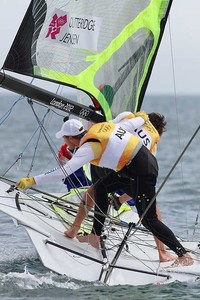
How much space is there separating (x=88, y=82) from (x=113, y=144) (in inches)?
34.6

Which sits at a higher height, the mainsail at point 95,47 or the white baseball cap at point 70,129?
the mainsail at point 95,47

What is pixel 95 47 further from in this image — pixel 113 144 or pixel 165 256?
pixel 165 256

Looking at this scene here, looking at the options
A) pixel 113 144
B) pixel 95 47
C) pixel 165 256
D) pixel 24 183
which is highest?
pixel 95 47

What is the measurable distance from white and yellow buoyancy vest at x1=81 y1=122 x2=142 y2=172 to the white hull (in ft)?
1.96

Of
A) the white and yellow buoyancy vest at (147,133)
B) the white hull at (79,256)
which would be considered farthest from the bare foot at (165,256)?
the white and yellow buoyancy vest at (147,133)

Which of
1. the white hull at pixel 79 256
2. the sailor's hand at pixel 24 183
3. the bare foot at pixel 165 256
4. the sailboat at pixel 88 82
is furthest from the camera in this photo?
the bare foot at pixel 165 256

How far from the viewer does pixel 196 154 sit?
19703 millimetres

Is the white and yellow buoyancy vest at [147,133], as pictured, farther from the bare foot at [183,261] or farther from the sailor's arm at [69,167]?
the bare foot at [183,261]

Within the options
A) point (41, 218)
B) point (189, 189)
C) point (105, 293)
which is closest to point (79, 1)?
point (41, 218)

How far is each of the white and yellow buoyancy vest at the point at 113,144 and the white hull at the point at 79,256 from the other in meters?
0.60

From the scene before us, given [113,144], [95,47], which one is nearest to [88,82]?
[95,47]

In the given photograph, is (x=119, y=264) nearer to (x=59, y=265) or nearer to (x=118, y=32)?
(x=59, y=265)

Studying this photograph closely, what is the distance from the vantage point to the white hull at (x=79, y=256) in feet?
20.1

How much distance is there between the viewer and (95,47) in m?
6.90
